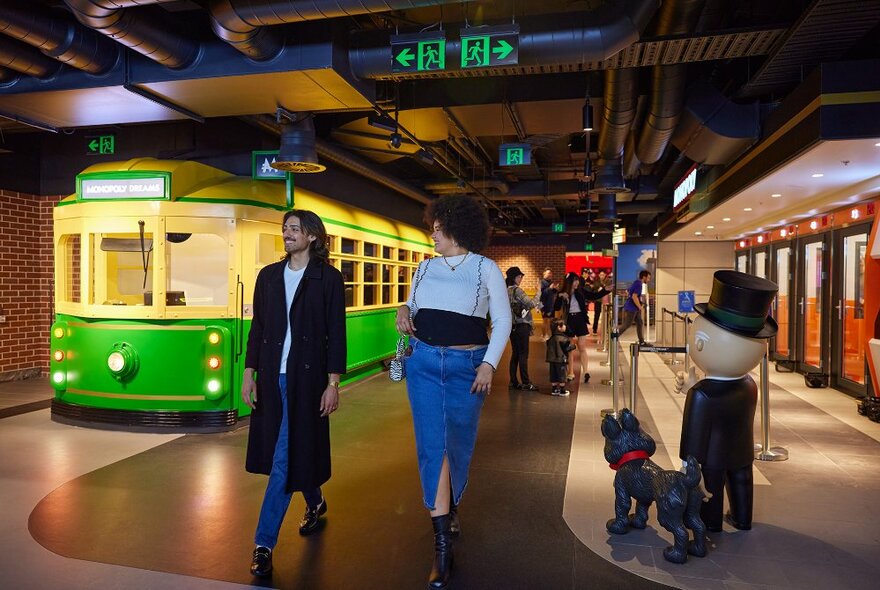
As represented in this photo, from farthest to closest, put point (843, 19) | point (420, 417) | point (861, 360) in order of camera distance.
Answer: point (861, 360), point (843, 19), point (420, 417)

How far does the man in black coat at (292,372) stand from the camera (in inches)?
113

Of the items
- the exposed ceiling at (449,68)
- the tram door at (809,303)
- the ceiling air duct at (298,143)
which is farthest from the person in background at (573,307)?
the ceiling air duct at (298,143)

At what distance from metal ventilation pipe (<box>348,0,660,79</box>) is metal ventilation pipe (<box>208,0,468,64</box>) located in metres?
0.82

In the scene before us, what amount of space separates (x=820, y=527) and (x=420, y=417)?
246 centimetres

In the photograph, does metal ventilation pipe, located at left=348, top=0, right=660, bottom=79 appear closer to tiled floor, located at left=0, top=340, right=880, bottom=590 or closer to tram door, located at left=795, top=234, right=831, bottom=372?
tiled floor, located at left=0, top=340, right=880, bottom=590

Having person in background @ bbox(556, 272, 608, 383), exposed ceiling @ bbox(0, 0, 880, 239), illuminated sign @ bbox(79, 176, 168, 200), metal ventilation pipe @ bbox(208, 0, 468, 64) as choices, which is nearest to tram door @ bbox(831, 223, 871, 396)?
exposed ceiling @ bbox(0, 0, 880, 239)

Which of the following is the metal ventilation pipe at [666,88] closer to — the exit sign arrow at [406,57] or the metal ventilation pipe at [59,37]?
the exit sign arrow at [406,57]

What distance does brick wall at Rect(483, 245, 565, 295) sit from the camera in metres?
22.1

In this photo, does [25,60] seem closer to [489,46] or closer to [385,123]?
[385,123]

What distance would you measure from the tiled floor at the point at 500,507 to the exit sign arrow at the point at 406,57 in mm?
2942

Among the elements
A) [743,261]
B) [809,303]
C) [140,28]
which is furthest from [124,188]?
[743,261]

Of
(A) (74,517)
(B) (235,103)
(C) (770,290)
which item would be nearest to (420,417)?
(C) (770,290)

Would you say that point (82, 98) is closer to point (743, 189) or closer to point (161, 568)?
point (161, 568)

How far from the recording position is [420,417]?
2.72 meters
